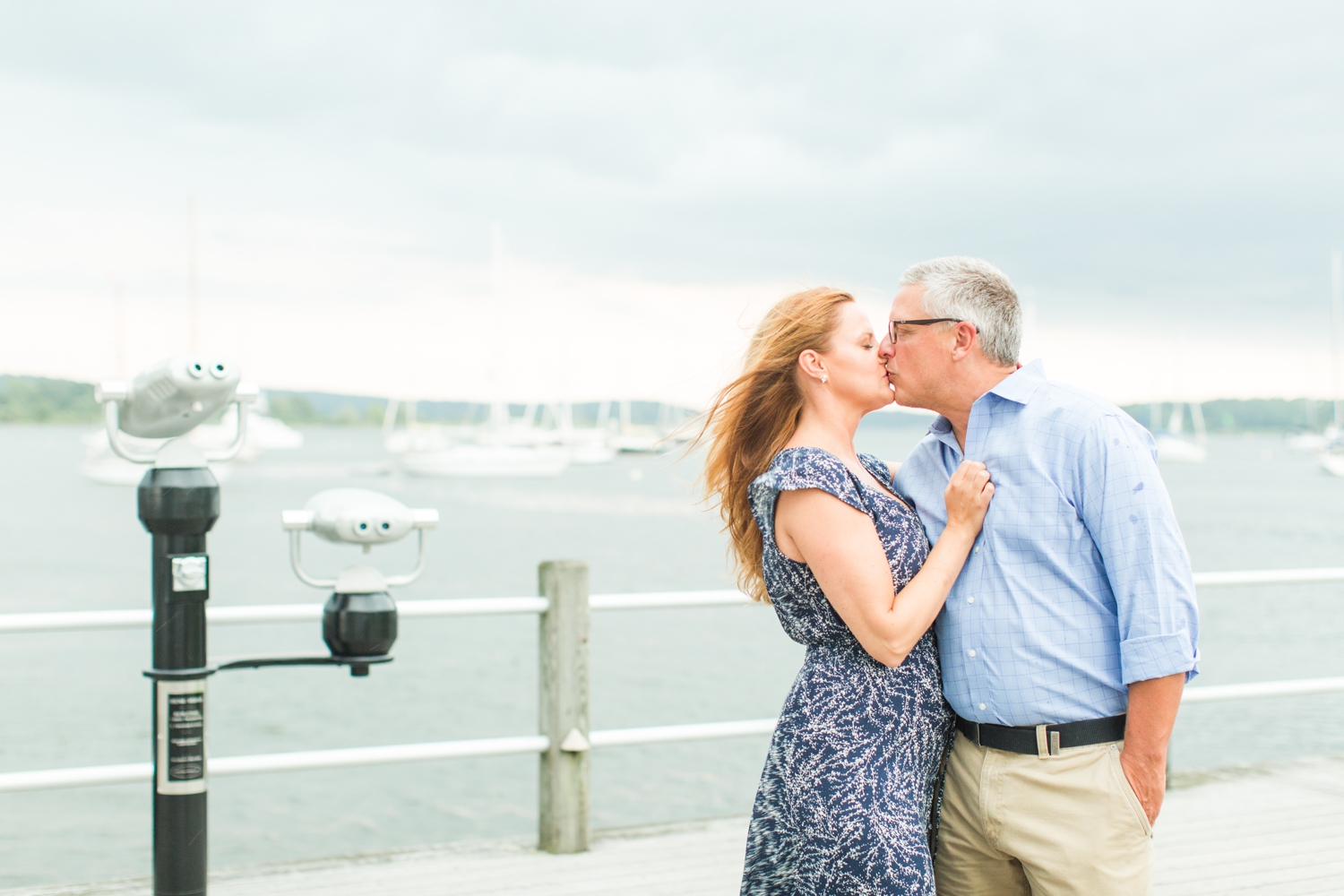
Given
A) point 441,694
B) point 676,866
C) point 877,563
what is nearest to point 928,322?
point 877,563

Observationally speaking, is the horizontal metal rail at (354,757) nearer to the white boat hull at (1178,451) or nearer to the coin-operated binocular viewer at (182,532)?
the coin-operated binocular viewer at (182,532)

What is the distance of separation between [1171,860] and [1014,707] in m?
2.03

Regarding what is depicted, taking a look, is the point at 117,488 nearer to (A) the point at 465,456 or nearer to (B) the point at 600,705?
(A) the point at 465,456

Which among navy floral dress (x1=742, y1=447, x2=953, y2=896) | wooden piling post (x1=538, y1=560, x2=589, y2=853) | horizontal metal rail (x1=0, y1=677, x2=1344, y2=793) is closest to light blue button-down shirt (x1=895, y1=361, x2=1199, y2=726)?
navy floral dress (x1=742, y1=447, x2=953, y2=896)

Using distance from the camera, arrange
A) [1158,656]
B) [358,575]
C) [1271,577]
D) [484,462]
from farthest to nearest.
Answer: [484,462] → [1271,577] → [358,575] → [1158,656]

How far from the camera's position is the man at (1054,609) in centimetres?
190

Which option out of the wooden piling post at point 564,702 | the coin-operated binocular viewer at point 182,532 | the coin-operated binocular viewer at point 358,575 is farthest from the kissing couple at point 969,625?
the wooden piling post at point 564,702

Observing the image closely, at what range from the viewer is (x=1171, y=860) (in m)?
3.58

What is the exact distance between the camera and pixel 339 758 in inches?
134

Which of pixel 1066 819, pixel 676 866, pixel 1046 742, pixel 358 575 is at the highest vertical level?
pixel 358 575

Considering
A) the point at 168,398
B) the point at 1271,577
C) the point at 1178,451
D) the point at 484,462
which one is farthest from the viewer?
the point at 1178,451

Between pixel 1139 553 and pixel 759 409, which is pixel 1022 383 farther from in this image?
pixel 759 409

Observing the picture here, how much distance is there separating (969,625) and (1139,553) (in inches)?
11.8

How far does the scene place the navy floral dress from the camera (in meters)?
2.00
